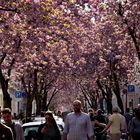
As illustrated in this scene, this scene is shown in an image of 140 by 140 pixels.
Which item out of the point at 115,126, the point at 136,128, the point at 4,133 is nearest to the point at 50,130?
the point at 136,128

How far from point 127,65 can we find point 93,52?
2791mm

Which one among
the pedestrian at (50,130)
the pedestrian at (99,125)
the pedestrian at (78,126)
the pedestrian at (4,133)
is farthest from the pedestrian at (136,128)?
the pedestrian at (4,133)

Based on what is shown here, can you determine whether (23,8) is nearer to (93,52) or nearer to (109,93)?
(93,52)

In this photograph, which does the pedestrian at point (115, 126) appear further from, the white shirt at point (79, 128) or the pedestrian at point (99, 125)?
the white shirt at point (79, 128)

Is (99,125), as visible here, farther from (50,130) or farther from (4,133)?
(4,133)

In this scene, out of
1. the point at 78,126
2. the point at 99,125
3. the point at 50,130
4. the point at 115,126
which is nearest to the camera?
the point at 78,126

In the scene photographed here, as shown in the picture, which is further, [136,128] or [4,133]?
[136,128]

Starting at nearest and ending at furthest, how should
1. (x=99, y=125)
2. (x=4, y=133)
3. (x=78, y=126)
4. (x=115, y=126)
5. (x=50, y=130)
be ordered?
(x=4, y=133) < (x=78, y=126) < (x=50, y=130) < (x=115, y=126) < (x=99, y=125)

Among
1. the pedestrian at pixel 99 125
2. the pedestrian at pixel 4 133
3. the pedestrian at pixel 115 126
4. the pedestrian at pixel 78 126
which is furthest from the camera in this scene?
the pedestrian at pixel 99 125

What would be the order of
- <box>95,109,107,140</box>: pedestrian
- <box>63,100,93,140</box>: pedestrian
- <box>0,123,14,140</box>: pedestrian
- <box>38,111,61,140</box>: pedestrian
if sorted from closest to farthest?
<box>0,123,14,140</box>: pedestrian < <box>63,100,93,140</box>: pedestrian < <box>38,111,61,140</box>: pedestrian < <box>95,109,107,140</box>: pedestrian

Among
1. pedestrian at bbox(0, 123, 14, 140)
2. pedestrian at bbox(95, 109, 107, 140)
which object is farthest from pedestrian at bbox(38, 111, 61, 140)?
pedestrian at bbox(95, 109, 107, 140)

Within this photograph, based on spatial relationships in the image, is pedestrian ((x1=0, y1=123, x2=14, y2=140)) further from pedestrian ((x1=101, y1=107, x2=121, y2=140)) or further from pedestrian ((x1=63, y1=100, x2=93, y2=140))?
pedestrian ((x1=101, y1=107, x2=121, y2=140))

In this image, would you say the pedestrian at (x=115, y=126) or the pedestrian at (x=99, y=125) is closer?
the pedestrian at (x=115, y=126)

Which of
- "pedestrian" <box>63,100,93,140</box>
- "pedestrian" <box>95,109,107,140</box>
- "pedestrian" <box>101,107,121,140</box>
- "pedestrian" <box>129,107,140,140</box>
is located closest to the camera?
"pedestrian" <box>63,100,93,140</box>
